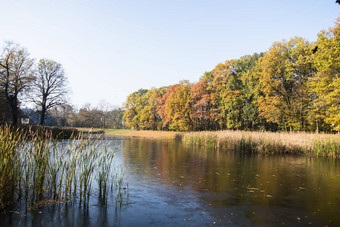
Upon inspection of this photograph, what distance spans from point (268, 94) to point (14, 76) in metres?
35.5

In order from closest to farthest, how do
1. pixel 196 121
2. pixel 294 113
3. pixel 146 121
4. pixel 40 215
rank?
pixel 40 215 < pixel 294 113 < pixel 196 121 < pixel 146 121

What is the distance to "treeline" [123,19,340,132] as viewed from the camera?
854 inches

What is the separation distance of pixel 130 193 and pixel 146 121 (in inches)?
2039

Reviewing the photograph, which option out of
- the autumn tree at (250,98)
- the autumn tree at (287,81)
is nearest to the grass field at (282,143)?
the autumn tree at (287,81)

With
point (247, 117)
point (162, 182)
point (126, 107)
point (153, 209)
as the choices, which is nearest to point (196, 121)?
point (247, 117)

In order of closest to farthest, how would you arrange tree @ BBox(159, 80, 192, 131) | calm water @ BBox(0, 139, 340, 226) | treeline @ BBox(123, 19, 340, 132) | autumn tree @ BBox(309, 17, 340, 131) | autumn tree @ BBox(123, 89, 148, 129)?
1. calm water @ BBox(0, 139, 340, 226)
2. autumn tree @ BBox(309, 17, 340, 131)
3. treeline @ BBox(123, 19, 340, 132)
4. tree @ BBox(159, 80, 192, 131)
5. autumn tree @ BBox(123, 89, 148, 129)

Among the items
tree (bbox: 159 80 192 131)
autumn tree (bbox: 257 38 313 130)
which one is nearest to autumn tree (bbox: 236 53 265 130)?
autumn tree (bbox: 257 38 313 130)

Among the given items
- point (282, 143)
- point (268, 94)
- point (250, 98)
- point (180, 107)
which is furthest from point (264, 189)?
point (180, 107)

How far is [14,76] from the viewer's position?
32438 millimetres

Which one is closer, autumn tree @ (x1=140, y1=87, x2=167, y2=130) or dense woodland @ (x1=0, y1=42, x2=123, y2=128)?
dense woodland @ (x1=0, y1=42, x2=123, y2=128)

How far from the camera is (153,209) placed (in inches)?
224

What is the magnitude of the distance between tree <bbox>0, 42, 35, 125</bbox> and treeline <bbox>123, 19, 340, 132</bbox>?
24.5 metres

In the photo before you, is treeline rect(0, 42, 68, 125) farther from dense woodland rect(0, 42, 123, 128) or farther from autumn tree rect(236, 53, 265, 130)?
autumn tree rect(236, 53, 265, 130)

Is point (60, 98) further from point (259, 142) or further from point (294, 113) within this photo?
point (294, 113)
